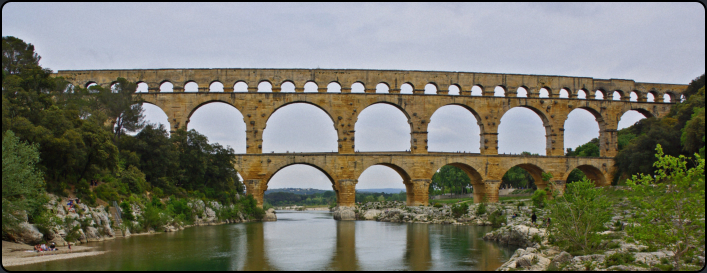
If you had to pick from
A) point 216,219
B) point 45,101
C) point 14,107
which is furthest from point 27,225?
point 216,219

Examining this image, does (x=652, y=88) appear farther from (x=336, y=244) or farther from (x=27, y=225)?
(x=27, y=225)

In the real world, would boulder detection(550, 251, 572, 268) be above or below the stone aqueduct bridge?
below

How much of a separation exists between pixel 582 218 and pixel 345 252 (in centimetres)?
760

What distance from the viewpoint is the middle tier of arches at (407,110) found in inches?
1457

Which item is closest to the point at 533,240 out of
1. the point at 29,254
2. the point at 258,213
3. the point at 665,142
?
the point at 29,254

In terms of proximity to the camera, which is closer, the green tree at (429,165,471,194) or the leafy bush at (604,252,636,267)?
the leafy bush at (604,252,636,267)

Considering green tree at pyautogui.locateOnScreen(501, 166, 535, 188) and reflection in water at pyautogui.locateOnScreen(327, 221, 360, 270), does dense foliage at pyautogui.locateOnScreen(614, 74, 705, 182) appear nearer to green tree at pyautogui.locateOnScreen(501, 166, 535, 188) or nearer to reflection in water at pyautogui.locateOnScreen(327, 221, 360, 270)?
reflection in water at pyautogui.locateOnScreen(327, 221, 360, 270)

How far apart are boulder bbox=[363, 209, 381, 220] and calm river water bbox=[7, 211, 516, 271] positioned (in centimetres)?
1129

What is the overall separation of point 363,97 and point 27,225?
Answer: 23896 mm

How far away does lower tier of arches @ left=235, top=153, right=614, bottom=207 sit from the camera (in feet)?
120

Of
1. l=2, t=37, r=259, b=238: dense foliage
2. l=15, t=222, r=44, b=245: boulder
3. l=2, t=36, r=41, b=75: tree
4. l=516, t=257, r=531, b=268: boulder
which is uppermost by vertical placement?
l=2, t=36, r=41, b=75: tree

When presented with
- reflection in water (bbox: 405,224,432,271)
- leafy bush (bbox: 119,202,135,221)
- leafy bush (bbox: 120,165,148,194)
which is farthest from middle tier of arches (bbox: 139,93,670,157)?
leafy bush (bbox: 119,202,135,221)

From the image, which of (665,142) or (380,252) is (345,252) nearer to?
(380,252)

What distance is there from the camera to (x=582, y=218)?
15.4 meters
